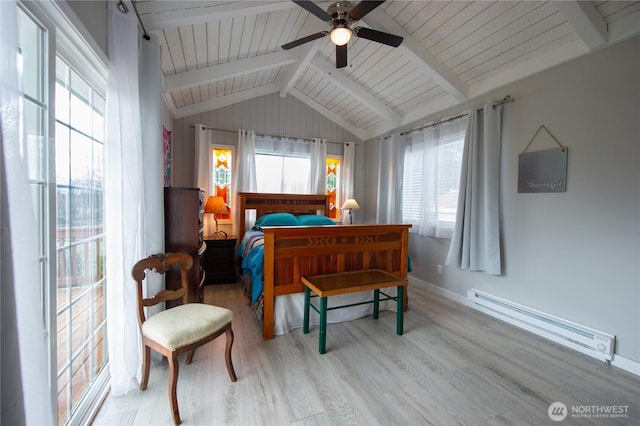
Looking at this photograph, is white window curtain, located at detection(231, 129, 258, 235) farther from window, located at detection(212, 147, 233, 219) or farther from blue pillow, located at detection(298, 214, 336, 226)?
blue pillow, located at detection(298, 214, 336, 226)

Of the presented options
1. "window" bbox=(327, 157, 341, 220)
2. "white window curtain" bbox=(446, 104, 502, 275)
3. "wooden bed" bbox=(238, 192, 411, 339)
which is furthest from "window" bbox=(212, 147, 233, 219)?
"white window curtain" bbox=(446, 104, 502, 275)

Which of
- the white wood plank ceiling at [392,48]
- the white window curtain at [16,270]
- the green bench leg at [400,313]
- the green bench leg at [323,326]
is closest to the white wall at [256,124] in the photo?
the white wood plank ceiling at [392,48]

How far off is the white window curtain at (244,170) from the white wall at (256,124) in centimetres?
19

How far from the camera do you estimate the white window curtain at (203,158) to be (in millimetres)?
4113

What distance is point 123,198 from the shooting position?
1.65 meters

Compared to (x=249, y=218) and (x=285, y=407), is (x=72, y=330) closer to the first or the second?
(x=285, y=407)

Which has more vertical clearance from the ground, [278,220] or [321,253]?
[278,220]

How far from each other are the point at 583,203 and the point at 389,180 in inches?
98.5

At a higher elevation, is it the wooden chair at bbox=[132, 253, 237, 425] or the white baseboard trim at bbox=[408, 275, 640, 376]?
the wooden chair at bbox=[132, 253, 237, 425]

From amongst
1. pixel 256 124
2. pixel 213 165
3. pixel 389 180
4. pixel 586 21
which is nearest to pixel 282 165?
pixel 256 124

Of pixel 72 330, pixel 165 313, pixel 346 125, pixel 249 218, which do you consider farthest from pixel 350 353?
pixel 346 125

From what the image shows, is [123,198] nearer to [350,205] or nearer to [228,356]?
[228,356]

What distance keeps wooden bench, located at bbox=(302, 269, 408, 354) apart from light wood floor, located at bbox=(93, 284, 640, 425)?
0.18 meters

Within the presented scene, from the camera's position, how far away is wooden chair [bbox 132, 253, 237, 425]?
1.50 metres
